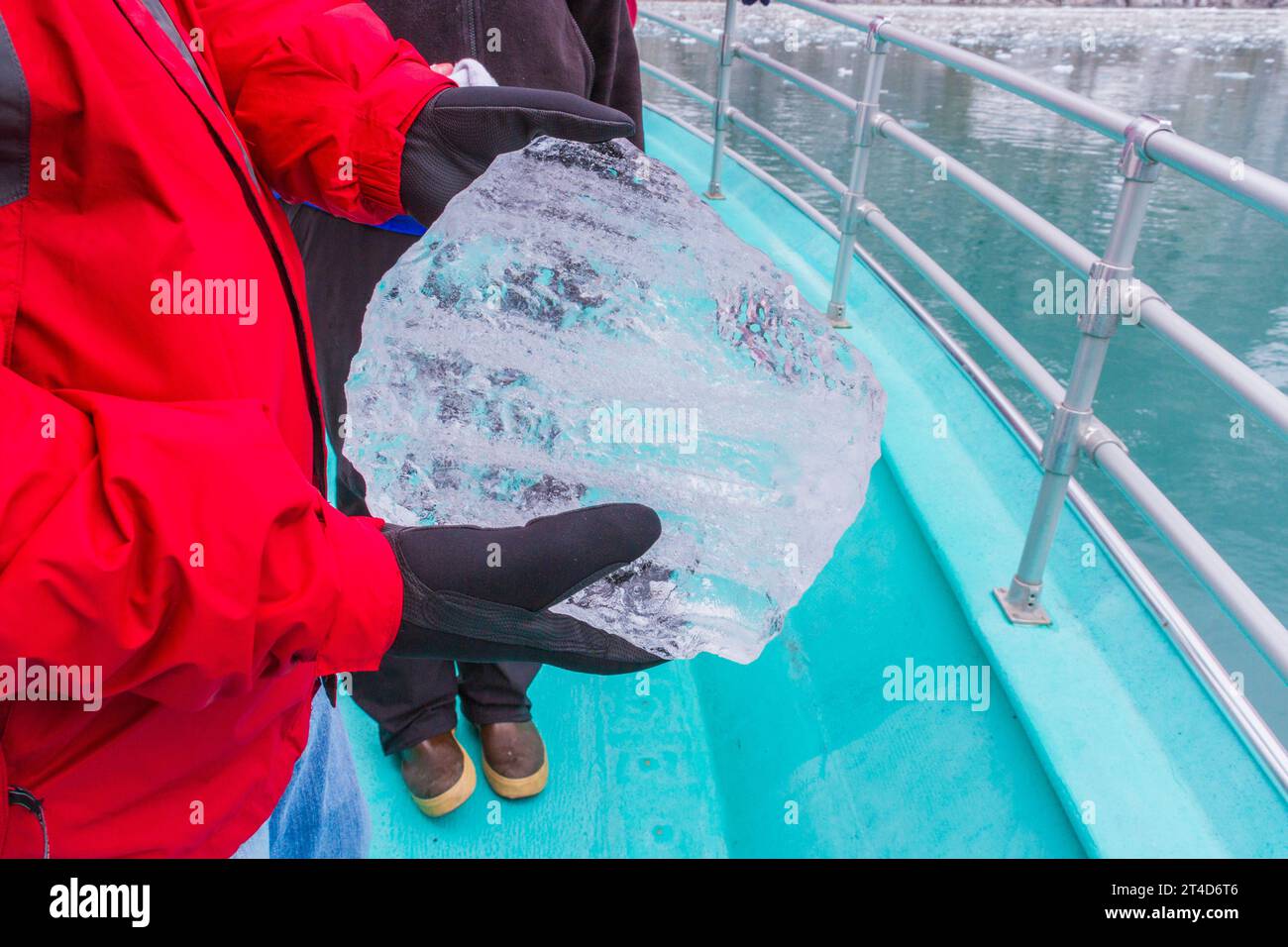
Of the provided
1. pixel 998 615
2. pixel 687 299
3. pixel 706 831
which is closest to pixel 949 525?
pixel 998 615

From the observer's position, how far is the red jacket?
0.41 meters

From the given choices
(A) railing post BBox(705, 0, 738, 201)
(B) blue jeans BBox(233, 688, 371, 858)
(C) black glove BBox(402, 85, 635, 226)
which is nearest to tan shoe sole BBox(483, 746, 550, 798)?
(B) blue jeans BBox(233, 688, 371, 858)

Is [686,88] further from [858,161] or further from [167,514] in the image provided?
[167,514]

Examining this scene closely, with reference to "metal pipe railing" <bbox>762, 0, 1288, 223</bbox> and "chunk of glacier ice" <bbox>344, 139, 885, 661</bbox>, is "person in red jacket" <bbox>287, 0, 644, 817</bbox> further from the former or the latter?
"metal pipe railing" <bbox>762, 0, 1288, 223</bbox>

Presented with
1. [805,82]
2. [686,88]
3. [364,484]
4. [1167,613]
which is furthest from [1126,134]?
[686,88]

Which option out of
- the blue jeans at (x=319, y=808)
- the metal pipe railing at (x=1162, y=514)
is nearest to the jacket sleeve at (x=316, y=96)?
the blue jeans at (x=319, y=808)

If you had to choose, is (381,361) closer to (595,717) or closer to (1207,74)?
(595,717)

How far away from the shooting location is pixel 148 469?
421 mm

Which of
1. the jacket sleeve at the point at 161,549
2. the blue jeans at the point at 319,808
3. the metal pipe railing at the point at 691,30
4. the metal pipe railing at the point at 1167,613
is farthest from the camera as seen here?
the metal pipe railing at the point at 691,30

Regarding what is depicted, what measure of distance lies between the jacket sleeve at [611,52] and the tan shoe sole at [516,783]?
0.90 m

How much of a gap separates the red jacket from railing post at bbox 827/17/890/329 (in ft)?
4.74

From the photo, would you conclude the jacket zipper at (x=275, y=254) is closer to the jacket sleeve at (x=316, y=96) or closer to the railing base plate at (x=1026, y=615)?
the jacket sleeve at (x=316, y=96)

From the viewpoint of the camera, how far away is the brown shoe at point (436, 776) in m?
1.29

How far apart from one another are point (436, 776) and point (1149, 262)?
9.33 feet
